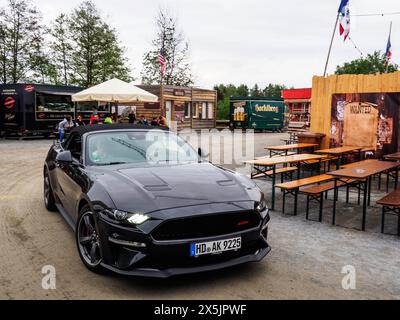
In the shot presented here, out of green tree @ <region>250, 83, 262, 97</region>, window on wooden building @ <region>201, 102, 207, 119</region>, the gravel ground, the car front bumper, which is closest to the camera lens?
the car front bumper

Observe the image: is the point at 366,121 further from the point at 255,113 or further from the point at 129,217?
the point at 255,113

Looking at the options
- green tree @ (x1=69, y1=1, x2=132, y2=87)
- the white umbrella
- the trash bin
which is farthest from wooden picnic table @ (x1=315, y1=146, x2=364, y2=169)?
green tree @ (x1=69, y1=1, x2=132, y2=87)

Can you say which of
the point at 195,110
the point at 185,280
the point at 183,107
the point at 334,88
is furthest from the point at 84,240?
the point at 195,110

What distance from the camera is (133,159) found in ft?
16.6

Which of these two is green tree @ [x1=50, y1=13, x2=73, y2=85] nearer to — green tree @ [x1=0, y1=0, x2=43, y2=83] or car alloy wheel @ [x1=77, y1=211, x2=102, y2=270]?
green tree @ [x1=0, y1=0, x2=43, y2=83]

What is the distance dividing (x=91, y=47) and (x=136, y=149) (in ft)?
105

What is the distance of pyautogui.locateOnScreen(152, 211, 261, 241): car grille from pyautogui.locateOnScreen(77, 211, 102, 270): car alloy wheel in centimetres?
78

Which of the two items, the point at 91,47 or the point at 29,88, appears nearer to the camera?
the point at 29,88

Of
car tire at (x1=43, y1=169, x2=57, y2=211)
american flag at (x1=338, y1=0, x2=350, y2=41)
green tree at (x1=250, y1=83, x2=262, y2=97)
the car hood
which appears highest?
green tree at (x1=250, y1=83, x2=262, y2=97)

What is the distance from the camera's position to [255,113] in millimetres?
33969

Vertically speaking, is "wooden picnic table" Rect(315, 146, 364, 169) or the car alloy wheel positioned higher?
"wooden picnic table" Rect(315, 146, 364, 169)

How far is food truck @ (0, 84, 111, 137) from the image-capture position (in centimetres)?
2259
